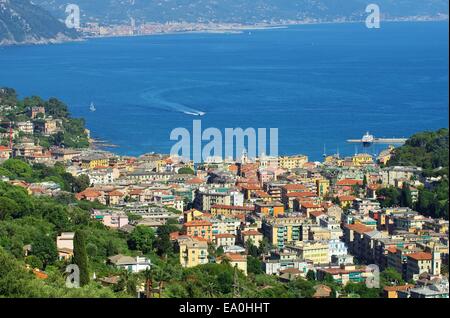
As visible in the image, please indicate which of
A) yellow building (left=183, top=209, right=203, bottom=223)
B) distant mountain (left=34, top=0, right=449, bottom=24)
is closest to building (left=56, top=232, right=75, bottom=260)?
yellow building (left=183, top=209, right=203, bottom=223)

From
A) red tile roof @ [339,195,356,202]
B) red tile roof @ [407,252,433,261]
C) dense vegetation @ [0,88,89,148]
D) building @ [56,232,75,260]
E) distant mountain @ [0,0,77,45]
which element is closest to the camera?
building @ [56,232,75,260]

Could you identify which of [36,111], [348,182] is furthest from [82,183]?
[36,111]

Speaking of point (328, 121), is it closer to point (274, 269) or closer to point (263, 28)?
point (274, 269)

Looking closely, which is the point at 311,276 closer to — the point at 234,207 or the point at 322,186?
the point at 234,207

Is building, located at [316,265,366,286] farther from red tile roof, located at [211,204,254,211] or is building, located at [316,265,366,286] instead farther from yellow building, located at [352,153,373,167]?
yellow building, located at [352,153,373,167]

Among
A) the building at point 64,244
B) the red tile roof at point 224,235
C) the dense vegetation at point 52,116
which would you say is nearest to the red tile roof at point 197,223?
the red tile roof at point 224,235
